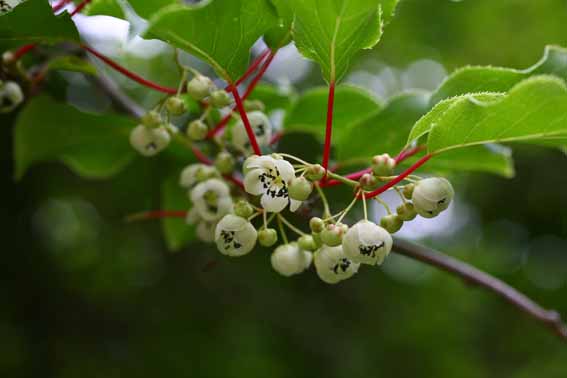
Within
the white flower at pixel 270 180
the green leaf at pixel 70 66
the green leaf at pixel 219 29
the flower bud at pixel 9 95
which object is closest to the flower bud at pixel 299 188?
the white flower at pixel 270 180

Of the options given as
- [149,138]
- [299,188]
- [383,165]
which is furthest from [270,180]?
[149,138]

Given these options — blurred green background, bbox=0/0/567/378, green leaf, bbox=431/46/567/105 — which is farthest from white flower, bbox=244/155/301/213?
blurred green background, bbox=0/0/567/378

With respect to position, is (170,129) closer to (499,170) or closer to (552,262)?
(499,170)

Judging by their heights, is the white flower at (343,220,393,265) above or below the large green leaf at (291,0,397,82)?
below

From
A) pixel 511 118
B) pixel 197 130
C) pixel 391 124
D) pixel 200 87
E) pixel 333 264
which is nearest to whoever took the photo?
pixel 511 118

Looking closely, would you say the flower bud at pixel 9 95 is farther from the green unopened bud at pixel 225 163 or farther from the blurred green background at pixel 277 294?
the blurred green background at pixel 277 294

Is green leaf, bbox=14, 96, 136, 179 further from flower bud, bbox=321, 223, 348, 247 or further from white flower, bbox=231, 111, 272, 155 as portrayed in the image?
flower bud, bbox=321, 223, 348, 247

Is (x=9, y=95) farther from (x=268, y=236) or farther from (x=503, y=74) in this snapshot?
(x=503, y=74)
